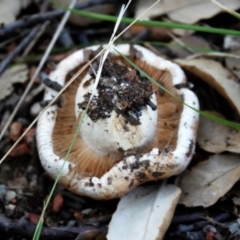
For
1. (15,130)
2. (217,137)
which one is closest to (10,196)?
(15,130)

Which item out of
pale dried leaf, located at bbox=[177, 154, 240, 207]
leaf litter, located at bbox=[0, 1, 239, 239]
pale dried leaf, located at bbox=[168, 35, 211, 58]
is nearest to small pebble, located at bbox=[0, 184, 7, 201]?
leaf litter, located at bbox=[0, 1, 239, 239]

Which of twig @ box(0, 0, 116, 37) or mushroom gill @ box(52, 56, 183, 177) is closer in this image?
mushroom gill @ box(52, 56, 183, 177)

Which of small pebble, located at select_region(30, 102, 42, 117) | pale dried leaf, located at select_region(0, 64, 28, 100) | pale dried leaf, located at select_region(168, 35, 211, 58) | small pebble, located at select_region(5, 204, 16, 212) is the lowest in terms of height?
small pebble, located at select_region(5, 204, 16, 212)

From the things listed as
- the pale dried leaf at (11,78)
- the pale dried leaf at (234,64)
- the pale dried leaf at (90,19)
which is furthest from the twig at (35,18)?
the pale dried leaf at (234,64)

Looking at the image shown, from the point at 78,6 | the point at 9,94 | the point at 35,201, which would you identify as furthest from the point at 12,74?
the point at 35,201

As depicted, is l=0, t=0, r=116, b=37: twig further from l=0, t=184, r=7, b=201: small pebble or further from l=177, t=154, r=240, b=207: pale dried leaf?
l=177, t=154, r=240, b=207: pale dried leaf

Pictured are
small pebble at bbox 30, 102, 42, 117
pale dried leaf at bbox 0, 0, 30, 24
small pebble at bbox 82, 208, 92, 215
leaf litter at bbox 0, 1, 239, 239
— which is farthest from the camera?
pale dried leaf at bbox 0, 0, 30, 24
